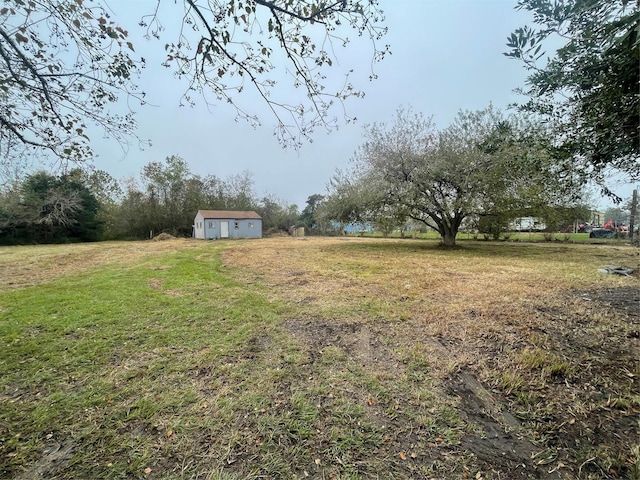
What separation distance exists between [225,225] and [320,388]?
2348 cm

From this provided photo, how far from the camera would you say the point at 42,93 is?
2396 mm

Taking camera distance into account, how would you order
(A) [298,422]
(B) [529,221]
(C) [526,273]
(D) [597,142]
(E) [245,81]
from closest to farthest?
(A) [298,422], (D) [597,142], (E) [245,81], (C) [526,273], (B) [529,221]

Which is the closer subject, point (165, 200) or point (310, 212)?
point (165, 200)

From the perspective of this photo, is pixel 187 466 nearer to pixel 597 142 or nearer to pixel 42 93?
pixel 42 93

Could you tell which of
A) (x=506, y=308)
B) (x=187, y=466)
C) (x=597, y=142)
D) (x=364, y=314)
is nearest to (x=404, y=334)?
(x=364, y=314)

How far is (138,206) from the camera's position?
2370 centimetres

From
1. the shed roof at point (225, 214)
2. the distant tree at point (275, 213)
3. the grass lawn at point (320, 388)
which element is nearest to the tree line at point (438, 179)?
the grass lawn at point (320, 388)

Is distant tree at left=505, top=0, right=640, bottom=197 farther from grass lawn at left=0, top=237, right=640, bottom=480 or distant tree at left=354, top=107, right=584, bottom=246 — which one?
distant tree at left=354, top=107, right=584, bottom=246

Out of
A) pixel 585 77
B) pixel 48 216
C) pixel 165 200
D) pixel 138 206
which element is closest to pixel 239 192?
pixel 165 200

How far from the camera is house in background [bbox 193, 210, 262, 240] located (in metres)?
23.0

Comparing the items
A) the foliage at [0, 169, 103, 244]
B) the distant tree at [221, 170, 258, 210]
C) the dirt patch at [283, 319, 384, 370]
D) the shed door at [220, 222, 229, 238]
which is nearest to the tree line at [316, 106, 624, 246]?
the dirt patch at [283, 319, 384, 370]

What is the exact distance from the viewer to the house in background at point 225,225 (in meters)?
23.0

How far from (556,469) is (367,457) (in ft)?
3.22

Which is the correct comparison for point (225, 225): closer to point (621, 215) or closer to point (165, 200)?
point (165, 200)
